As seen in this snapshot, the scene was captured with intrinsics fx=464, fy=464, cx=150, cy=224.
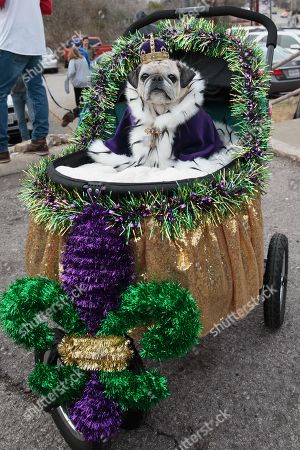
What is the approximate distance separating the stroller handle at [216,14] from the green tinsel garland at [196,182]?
0.38 feet

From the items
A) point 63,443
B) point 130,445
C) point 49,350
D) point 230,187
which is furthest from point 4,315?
point 230,187

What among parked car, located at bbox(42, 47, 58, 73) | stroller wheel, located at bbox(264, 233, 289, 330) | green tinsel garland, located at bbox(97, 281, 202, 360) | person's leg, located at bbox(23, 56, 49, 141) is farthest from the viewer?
parked car, located at bbox(42, 47, 58, 73)

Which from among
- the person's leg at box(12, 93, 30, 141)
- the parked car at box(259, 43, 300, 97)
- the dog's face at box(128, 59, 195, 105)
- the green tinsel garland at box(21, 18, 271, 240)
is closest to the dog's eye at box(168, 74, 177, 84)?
the dog's face at box(128, 59, 195, 105)

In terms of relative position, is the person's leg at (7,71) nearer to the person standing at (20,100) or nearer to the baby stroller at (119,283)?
the person standing at (20,100)

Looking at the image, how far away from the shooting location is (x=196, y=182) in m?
1.57

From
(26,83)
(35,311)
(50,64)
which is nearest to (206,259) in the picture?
(35,311)

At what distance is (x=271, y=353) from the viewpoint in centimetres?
222

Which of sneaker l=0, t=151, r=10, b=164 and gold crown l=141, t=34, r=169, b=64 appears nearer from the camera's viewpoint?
gold crown l=141, t=34, r=169, b=64

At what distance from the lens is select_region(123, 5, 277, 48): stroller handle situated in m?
2.41

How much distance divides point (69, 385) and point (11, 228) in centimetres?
244

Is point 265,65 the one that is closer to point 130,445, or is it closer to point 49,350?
point 49,350

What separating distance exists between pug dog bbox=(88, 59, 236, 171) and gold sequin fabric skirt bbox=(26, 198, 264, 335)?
17.5 inches

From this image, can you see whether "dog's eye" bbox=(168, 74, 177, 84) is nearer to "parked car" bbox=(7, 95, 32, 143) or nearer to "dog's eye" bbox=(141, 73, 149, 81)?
"dog's eye" bbox=(141, 73, 149, 81)

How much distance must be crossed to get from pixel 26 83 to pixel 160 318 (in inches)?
134
